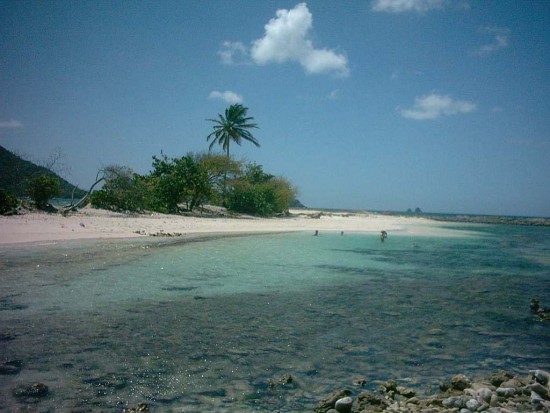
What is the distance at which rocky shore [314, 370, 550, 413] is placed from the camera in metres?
3.24

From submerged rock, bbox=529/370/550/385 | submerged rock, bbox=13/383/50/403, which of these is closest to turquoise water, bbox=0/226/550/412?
submerged rock, bbox=13/383/50/403

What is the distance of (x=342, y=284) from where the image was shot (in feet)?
31.9

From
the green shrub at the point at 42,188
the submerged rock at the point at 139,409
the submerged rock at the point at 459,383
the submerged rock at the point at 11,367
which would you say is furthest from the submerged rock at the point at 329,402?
the green shrub at the point at 42,188

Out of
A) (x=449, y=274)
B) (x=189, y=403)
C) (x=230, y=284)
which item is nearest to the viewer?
(x=189, y=403)

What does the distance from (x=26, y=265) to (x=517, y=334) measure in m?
12.0

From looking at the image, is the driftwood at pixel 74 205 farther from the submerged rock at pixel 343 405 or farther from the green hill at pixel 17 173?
the submerged rock at pixel 343 405

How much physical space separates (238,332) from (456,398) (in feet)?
10.5

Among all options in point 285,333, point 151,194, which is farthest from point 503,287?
point 151,194

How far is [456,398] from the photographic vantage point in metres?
3.37

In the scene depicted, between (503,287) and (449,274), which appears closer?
(503,287)

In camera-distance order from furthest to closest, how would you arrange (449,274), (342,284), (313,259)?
1. (313,259)
2. (449,274)
3. (342,284)

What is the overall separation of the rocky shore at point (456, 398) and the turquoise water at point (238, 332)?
272mm

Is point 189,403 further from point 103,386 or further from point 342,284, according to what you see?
point 342,284

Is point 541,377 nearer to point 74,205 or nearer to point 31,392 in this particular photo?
point 31,392
